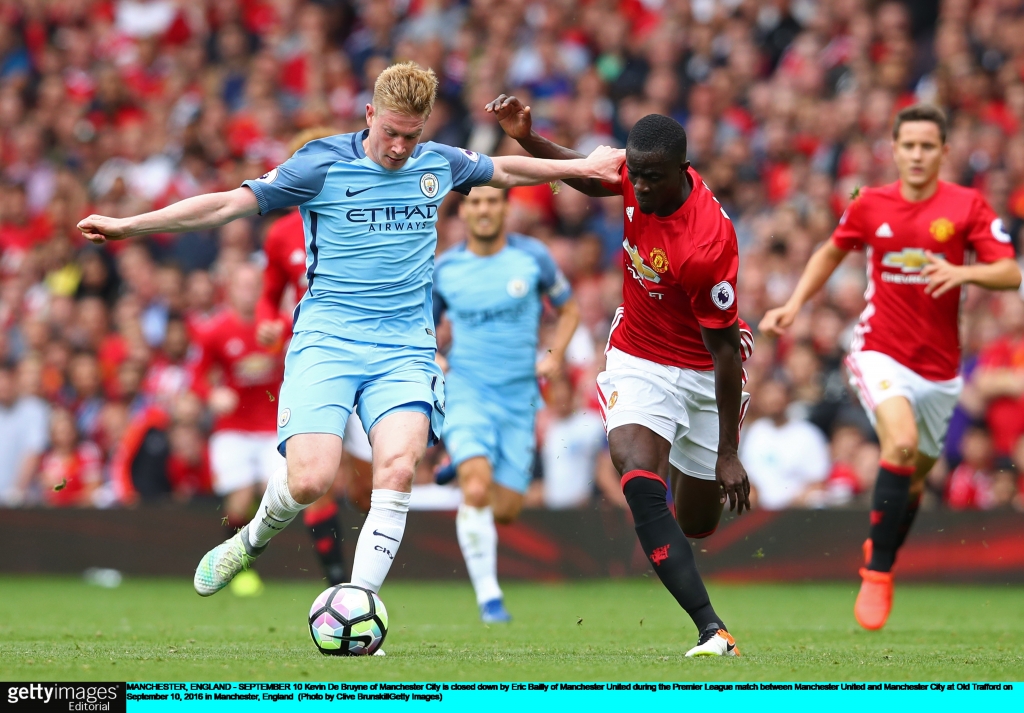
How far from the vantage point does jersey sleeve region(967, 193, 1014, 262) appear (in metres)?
8.90

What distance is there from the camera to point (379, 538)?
22.8ft

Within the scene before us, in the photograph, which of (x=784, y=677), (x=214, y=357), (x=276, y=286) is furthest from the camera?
(x=214, y=357)

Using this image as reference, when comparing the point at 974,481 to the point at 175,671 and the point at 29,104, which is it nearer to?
the point at 175,671

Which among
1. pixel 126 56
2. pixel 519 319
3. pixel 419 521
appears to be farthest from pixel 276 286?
pixel 126 56

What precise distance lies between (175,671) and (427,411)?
6.17ft

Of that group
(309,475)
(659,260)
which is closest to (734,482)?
(659,260)

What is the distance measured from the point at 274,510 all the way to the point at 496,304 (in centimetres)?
377

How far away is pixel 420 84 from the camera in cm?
693

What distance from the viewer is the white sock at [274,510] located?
7141mm

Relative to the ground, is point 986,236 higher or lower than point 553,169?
lower

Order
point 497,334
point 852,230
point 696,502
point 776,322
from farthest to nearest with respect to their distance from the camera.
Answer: point 497,334 → point 852,230 → point 776,322 → point 696,502

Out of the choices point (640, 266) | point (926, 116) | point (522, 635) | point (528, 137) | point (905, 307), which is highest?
point (926, 116)

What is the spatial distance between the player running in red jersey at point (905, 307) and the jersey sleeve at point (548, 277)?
214cm

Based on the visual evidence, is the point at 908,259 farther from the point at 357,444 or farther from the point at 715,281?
the point at 357,444
